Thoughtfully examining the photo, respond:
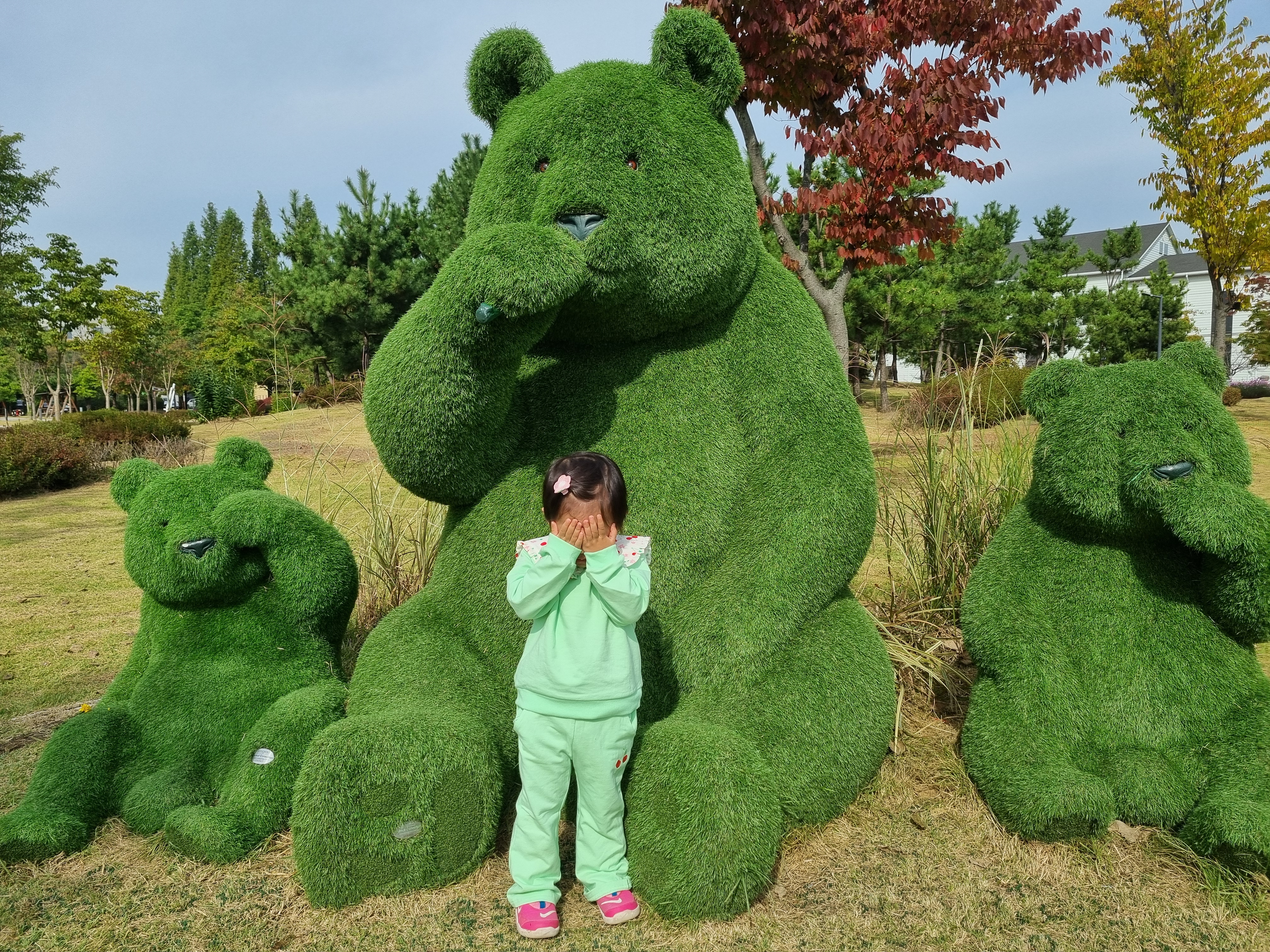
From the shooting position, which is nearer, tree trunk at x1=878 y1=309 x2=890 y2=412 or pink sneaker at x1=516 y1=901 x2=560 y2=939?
pink sneaker at x1=516 y1=901 x2=560 y2=939

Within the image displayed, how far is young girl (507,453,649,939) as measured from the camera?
1.91 meters

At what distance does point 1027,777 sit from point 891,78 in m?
4.78

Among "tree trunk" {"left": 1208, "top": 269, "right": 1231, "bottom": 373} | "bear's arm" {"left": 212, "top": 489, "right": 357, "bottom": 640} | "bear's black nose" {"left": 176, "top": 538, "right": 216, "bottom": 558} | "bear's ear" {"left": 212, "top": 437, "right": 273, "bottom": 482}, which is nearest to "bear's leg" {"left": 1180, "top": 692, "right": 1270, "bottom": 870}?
"bear's arm" {"left": 212, "top": 489, "right": 357, "bottom": 640}

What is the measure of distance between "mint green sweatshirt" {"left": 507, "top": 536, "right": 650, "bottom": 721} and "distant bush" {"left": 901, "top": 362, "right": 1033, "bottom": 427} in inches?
61.6

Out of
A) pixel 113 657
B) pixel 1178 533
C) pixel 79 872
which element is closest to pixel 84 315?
pixel 113 657

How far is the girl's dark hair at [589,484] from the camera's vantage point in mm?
1925

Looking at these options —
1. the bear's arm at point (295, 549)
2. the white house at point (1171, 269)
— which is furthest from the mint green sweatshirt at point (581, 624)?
the white house at point (1171, 269)

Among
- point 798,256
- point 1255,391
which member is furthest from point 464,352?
point 1255,391

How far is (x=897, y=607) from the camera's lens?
3.59 meters

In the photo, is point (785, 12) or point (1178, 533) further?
point (785, 12)

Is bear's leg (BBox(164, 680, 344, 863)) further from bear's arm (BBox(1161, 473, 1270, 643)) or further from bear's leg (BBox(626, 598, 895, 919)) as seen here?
bear's arm (BBox(1161, 473, 1270, 643))

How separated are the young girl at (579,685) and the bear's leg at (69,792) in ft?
4.43

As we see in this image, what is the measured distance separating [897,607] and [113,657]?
392cm

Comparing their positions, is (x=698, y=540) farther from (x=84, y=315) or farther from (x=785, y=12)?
(x=84, y=315)
